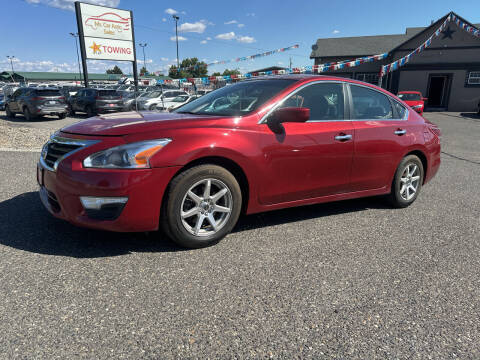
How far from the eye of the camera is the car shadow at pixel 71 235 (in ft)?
9.84

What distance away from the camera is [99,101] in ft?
55.8

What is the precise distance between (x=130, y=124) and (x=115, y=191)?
657 millimetres

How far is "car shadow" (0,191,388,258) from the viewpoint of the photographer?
3000 mm

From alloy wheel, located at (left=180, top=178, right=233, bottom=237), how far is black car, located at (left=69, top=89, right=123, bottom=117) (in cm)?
1577

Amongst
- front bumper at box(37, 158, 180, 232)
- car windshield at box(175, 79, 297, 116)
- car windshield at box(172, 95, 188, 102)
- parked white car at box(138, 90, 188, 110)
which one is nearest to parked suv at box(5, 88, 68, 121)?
parked white car at box(138, 90, 188, 110)

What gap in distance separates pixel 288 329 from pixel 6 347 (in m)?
1.57

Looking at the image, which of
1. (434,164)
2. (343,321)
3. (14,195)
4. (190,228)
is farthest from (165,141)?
(434,164)

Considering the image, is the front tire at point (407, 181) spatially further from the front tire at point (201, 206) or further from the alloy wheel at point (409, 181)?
the front tire at point (201, 206)

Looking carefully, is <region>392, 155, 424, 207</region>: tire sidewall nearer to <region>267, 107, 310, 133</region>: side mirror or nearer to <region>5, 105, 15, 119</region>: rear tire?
<region>267, 107, 310, 133</region>: side mirror

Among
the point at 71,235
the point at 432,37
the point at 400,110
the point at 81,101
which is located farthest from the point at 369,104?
the point at 432,37

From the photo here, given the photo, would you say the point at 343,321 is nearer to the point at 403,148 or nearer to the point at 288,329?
the point at 288,329

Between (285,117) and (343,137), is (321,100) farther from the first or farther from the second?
(285,117)

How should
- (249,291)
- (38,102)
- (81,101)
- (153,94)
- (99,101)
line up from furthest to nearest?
1. (153,94)
2. (81,101)
3. (99,101)
4. (38,102)
5. (249,291)

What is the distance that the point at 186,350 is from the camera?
1.90 metres
